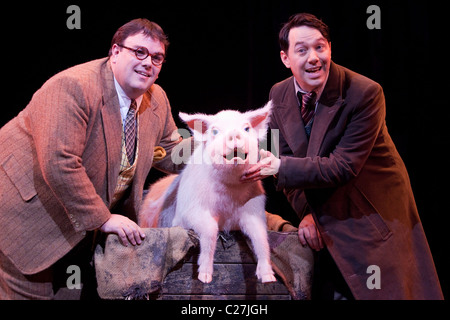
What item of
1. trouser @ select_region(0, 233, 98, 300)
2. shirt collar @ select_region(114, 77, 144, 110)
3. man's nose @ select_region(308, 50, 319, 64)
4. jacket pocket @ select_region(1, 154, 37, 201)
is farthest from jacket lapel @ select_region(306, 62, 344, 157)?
jacket pocket @ select_region(1, 154, 37, 201)

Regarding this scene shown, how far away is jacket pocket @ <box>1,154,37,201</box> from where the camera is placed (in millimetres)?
1848

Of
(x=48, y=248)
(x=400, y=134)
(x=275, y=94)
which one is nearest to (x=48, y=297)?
(x=48, y=248)

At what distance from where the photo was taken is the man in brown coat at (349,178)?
5.95 feet

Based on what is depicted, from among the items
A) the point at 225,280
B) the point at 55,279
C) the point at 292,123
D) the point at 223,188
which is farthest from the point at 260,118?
the point at 55,279

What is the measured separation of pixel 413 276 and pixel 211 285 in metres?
0.88

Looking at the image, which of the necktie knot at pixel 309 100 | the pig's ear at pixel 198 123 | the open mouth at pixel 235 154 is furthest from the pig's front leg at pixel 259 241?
the necktie knot at pixel 309 100

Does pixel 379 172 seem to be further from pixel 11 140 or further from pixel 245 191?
pixel 11 140

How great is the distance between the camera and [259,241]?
1808 millimetres

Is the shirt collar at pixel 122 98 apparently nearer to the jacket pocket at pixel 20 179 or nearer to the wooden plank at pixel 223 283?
the jacket pocket at pixel 20 179

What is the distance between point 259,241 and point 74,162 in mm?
820

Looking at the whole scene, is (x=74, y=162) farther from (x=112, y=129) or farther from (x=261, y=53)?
(x=261, y=53)

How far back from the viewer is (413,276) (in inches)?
74.2

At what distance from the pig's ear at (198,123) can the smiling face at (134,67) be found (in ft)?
0.82

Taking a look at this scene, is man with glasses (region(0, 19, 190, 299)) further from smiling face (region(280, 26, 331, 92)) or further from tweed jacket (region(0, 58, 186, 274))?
smiling face (region(280, 26, 331, 92))
